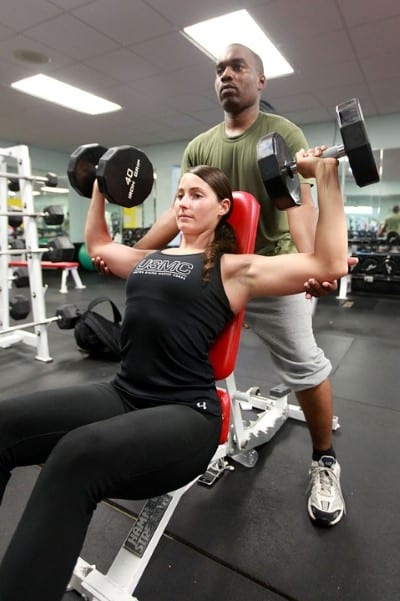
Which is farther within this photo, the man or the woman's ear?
the man

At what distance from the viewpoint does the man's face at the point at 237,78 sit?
1.24m

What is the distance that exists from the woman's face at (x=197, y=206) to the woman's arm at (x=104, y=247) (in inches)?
9.2

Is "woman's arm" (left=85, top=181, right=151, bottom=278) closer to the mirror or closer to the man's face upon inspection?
the man's face

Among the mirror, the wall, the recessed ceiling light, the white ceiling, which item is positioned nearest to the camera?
the white ceiling

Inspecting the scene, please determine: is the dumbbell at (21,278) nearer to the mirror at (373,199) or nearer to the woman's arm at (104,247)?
the woman's arm at (104,247)

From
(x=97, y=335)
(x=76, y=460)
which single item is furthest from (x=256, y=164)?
(x=97, y=335)

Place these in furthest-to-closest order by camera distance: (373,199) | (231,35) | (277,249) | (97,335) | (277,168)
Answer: (373,199) < (231,35) < (97,335) < (277,249) < (277,168)

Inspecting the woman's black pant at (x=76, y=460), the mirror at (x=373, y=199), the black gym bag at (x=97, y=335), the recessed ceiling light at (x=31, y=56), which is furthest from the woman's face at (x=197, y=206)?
the mirror at (x=373, y=199)

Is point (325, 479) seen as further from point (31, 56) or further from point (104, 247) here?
point (31, 56)

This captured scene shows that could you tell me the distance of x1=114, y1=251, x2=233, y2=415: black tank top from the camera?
93 centimetres

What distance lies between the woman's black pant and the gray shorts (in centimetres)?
43

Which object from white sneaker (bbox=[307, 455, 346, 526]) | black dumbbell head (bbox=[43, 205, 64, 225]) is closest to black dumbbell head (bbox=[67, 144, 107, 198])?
white sneaker (bbox=[307, 455, 346, 526])

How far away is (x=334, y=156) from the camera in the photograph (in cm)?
87

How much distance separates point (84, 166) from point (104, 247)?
0.26m
